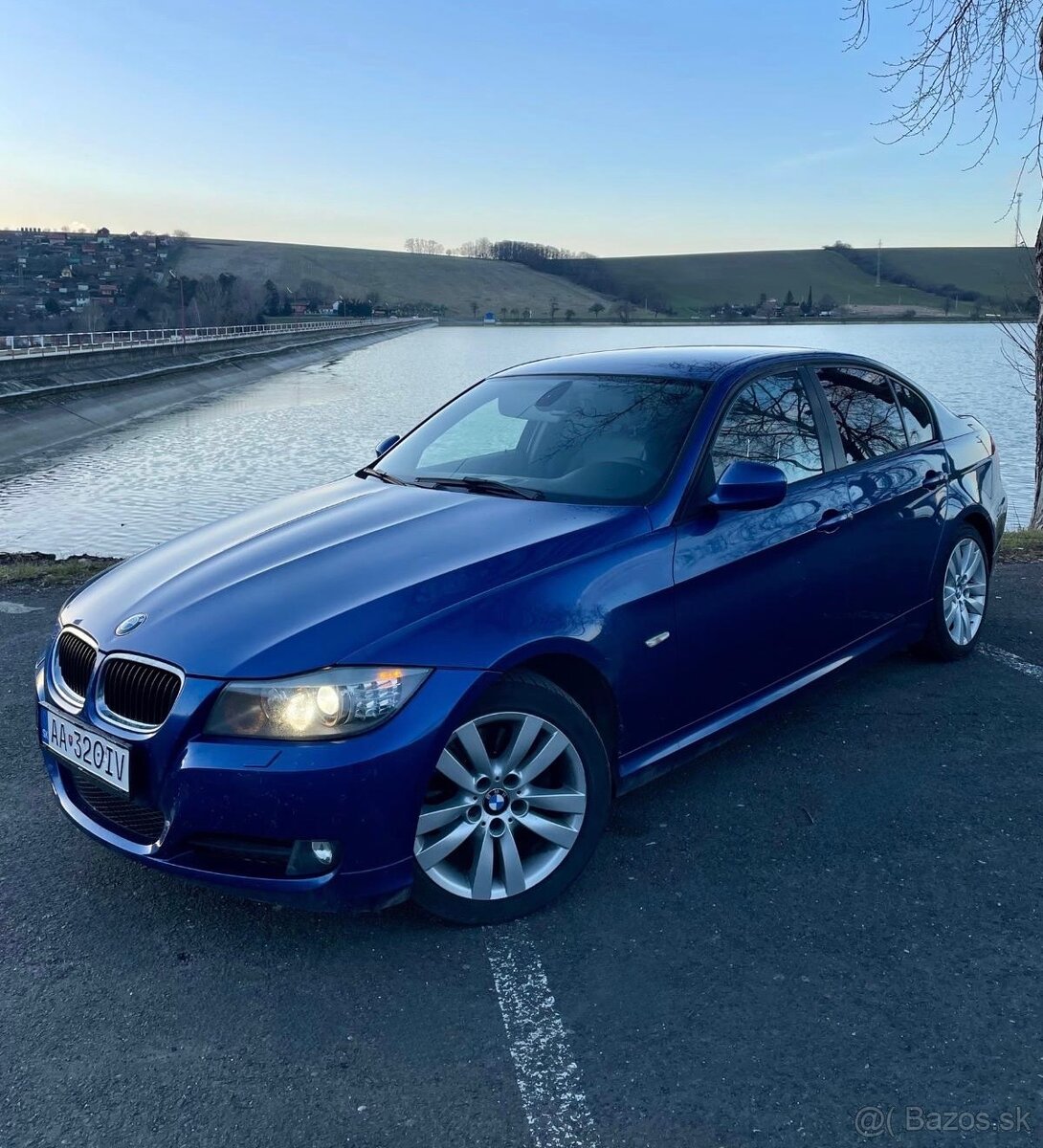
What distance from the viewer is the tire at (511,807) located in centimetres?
299

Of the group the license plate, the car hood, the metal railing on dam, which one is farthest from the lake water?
the metal railing on dam

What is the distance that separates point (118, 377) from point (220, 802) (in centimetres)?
5215

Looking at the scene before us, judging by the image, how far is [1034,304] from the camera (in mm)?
11453

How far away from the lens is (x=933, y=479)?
496 centimetres

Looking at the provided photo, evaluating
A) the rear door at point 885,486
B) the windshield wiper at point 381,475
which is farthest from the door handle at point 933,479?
the windshield wiper at point 381,475

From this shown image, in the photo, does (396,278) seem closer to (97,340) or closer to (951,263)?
(951,263)

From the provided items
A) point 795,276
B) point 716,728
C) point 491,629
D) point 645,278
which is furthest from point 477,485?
point 645,278

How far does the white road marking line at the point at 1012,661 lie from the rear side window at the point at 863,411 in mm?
1399

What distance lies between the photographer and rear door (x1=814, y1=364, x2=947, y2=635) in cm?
446

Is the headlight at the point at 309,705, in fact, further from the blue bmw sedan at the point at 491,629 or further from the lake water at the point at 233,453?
the lake water at the point at 233,453

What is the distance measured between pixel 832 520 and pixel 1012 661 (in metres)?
1.92

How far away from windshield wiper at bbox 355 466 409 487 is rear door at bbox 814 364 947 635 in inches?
73.4

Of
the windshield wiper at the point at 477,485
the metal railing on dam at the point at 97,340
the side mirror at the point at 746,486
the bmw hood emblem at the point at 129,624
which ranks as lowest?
the bmw hood emblem at the point at 129,624

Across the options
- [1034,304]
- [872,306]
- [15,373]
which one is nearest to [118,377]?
[15,373]
